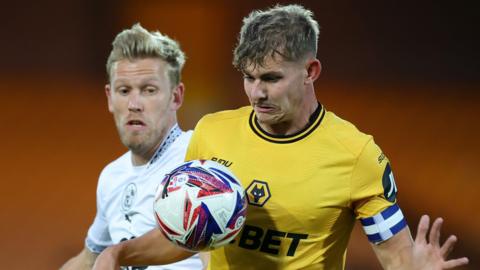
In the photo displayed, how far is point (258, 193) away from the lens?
9.01 ft

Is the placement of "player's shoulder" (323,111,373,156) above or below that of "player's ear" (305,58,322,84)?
below

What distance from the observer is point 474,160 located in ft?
19.3

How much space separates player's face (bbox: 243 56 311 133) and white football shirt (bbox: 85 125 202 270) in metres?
0.90

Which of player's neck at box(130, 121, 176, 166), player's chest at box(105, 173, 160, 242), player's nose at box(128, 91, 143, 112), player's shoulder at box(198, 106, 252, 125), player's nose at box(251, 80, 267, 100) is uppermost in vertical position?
player's nose at box(128, 91, 143, 112)

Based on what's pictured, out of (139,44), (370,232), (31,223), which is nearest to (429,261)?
(370,232)

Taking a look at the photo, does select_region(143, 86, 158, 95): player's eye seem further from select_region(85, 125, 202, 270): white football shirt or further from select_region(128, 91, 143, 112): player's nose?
select_region(85, 125, 202, 270): white football shirt

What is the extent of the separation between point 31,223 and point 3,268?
39 cm

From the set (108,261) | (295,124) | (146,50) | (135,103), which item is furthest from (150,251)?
(146,50)

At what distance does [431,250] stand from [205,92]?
12.3 feet

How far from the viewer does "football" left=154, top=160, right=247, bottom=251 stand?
249 cm

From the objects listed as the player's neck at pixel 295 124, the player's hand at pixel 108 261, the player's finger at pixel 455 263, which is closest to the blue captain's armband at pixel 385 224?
the player's finger at pixel 455 263

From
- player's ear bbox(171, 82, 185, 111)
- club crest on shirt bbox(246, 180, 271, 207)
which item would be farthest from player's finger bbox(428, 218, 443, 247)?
player's ear bbox(171, 82, 185, 111)

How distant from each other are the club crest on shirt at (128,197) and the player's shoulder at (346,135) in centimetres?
122

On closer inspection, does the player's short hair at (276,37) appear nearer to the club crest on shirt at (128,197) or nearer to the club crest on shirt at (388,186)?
the club crest on shirt at (388,186)
